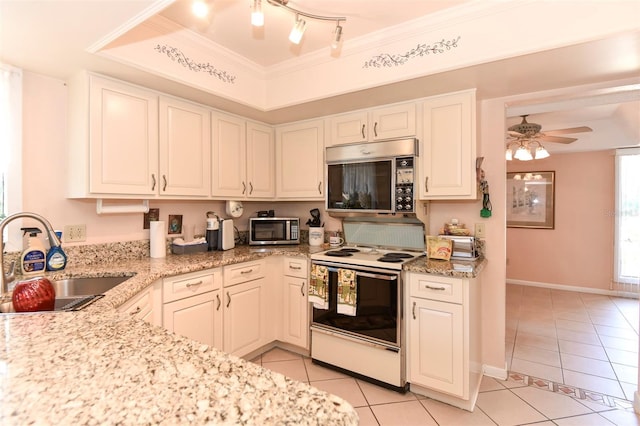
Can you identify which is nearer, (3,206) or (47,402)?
(47,402)

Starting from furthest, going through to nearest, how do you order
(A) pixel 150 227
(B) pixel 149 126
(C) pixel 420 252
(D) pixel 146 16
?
1. (C) pixel 420 252
2. (A) pixel 150 227
3. (B) pixel 149 126
4. (D) pixel 146 16

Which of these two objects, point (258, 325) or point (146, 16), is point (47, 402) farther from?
point (258, 325)

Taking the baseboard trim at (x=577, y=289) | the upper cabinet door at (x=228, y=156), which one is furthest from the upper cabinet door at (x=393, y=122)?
the baseboard trim at (x=577, y=289)

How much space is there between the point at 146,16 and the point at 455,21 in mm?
1701

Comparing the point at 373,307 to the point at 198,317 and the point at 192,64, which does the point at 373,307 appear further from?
the point at 192,64

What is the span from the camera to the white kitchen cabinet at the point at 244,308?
2420mm

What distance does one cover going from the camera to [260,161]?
309cm

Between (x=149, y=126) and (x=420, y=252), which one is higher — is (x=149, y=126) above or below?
above

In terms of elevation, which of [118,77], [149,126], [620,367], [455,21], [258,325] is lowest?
[620,367]

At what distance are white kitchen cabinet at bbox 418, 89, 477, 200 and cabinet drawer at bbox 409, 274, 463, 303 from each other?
640 millimetres

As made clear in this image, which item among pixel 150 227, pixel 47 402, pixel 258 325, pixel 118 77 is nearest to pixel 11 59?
pixel 118 77

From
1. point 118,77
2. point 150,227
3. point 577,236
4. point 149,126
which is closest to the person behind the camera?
point 118,77

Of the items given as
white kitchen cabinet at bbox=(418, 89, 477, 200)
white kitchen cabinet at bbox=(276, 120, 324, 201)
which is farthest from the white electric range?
white kitchen cabinet at bbox=(276, 120, 324, 201)

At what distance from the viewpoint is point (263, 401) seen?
62 centimetres
